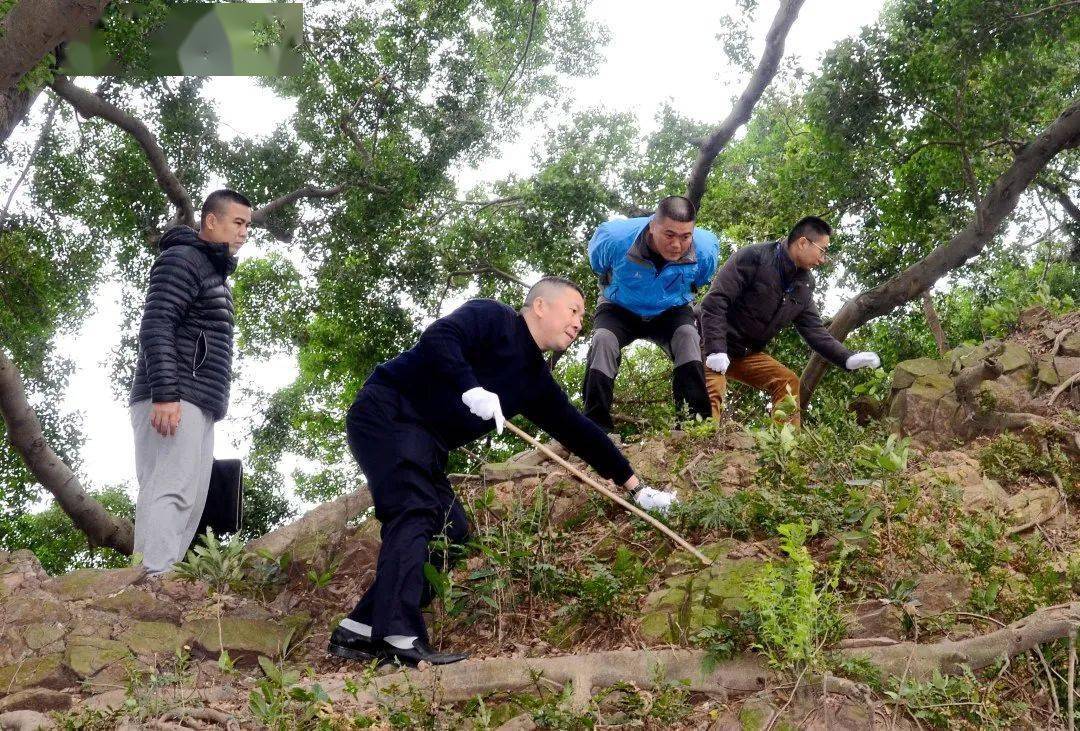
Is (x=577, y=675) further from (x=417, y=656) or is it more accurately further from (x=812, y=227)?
(x=812, y=227)

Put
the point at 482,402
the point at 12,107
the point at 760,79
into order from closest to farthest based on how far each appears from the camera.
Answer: the point at 482,402, the point at 12,107, the point at 760,79

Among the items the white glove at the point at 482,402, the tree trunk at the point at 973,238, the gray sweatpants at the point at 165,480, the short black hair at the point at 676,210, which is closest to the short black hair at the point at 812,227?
the short black hair at the point at 676,210

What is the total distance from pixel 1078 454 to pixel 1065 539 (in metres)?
1.23

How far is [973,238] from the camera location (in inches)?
358

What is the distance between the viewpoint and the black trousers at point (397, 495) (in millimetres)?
4237

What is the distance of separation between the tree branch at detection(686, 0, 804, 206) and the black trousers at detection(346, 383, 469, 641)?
17.4 feet

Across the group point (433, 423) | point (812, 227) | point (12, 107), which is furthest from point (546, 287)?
point (12, 107)

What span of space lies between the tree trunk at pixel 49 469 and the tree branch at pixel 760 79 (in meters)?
6.35

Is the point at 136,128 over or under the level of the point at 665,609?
over

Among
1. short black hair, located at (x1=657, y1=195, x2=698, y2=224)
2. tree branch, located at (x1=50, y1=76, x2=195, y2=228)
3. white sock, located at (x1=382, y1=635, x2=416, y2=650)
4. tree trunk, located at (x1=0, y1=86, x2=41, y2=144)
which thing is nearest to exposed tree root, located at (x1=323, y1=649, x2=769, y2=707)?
white sock, located at (x1=382, y1=635, x2=416, y2=650)

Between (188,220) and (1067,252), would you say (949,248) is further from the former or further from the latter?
(188,220)

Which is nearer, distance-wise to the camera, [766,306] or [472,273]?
[766,306]

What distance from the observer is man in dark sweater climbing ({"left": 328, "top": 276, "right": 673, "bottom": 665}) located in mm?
4273

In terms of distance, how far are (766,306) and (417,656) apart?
14.0 ft
